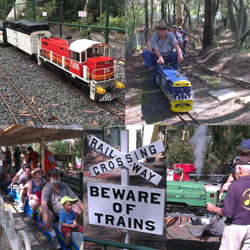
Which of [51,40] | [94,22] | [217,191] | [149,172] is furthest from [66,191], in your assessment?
[51,40]

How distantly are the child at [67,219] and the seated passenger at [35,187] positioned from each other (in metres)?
0.89

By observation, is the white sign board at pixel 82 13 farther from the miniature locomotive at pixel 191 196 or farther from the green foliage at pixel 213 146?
the miniature locomotive at pixel 191 196

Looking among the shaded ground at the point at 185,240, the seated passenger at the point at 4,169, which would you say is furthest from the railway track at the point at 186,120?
the seated passenger at the point at 4,169

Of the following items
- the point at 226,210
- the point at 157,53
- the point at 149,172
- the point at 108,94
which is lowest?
the point at 226,210

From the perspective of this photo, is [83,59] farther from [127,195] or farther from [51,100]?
[127,195]

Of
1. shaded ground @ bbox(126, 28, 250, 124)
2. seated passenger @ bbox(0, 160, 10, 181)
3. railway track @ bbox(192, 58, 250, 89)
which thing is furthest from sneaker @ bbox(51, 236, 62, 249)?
seated passenger @ bbox(0, 160, 10, 181)

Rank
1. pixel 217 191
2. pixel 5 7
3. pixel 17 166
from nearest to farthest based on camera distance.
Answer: pixel 217 191 < pixel 17 166 < pixel 5 7

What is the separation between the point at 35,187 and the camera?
418 cm

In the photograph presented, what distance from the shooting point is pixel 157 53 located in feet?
8.99

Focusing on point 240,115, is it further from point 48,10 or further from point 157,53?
point 48,10

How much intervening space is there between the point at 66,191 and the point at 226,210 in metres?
1.75

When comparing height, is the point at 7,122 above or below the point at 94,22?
below

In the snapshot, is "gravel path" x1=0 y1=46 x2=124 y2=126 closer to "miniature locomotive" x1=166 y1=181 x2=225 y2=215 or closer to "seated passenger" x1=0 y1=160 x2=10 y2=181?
"miniature locomotive" x1=166 y1=181 x2=225 y2=215

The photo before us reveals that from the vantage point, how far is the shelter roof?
3.53m
